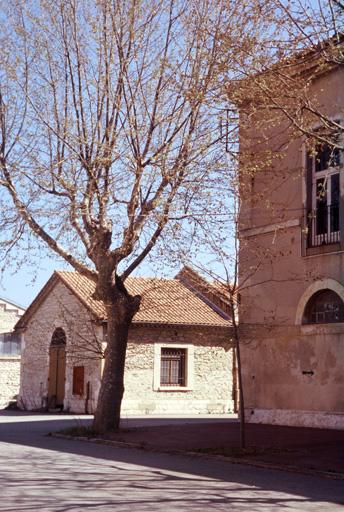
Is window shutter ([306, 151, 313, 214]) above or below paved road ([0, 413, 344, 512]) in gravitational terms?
above

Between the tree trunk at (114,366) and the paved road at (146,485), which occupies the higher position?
the tree trunk at (114,366)

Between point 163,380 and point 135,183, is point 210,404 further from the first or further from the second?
point 135,183

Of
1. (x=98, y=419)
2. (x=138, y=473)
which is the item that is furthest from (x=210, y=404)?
(x=138, y=473)

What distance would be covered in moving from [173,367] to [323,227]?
13.3 m

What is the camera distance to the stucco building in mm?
17062

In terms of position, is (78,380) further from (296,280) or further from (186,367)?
(296,280)

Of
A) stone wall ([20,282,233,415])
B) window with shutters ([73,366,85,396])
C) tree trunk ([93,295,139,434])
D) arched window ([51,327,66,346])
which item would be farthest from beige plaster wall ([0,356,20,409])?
tree trunk ([93,295,139,434])

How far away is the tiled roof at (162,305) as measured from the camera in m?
29.0

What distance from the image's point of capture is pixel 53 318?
1286 inches

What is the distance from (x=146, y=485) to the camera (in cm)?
898

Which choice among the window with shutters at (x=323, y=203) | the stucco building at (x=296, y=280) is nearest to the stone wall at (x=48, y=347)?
the stucco building at (x=296, y=280)

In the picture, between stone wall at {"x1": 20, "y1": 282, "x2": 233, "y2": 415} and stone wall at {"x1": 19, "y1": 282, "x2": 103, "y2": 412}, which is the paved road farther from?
stone wall at {"x1": 19, "y1": 282, "x2": 103, "y2": 412}

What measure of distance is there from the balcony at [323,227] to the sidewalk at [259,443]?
4.39 metres

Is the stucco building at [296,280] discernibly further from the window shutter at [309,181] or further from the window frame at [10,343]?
the window frame at [10,343]
